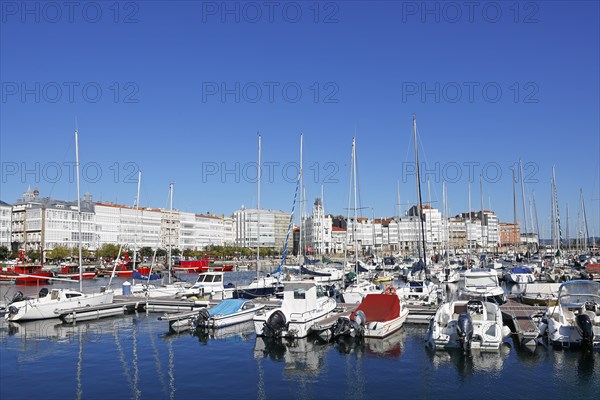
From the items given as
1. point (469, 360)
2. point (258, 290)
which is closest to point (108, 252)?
point (258, 290)

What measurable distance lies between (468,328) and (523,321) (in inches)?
287

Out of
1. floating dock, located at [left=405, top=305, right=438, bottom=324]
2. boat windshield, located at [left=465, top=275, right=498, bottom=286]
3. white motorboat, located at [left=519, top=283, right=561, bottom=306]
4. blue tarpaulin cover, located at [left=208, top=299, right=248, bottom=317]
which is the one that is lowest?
floating dock, located at [left=405, top=305, right=438, bottom=324]

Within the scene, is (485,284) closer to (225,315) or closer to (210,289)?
(225,315)

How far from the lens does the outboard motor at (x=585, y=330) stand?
82.7 feet

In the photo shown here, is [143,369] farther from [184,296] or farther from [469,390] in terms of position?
[184,296]

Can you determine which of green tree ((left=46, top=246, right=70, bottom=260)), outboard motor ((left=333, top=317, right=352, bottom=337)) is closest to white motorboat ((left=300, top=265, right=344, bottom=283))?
outboard motor ((left=333, top=317, right=352, bottom=337))

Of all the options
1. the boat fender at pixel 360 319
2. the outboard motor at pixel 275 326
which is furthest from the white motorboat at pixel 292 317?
the boat fender at pixel 360 319

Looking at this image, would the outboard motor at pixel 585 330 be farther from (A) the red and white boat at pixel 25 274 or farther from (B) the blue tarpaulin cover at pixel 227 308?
(A) the red and white boat at pixel 25 274

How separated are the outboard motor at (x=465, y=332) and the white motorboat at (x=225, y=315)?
14089 mm

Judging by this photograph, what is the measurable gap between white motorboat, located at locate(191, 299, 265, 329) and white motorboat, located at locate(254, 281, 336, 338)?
3.73 meters

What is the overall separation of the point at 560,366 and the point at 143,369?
17.5m

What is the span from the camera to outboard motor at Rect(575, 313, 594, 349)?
25219 mm

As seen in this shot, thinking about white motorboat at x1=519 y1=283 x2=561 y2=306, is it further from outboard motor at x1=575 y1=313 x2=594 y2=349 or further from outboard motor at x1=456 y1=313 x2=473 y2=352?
outboard motor at x1=456 y1=313 x2=473 y2=352

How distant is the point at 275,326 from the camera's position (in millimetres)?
29156
